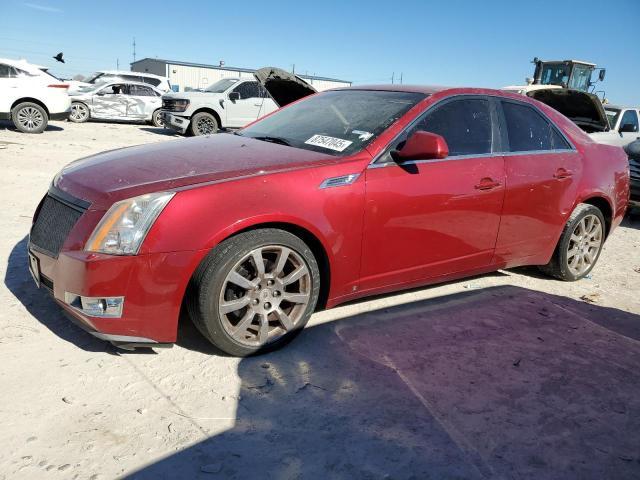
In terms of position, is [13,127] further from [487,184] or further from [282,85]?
[487,184]

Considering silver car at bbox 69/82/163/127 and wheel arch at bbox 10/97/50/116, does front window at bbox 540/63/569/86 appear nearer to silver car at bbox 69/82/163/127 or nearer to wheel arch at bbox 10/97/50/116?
silver car at bbox 69/82/163/127

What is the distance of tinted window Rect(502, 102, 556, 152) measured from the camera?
400 centimetres

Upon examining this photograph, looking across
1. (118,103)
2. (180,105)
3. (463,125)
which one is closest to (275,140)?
(463,125)

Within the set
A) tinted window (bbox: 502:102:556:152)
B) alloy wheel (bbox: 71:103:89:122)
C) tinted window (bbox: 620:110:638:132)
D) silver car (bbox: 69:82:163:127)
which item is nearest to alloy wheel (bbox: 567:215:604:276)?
tinted window (bbox: 502:102:556:152)

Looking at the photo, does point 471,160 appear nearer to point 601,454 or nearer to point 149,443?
point 601,454

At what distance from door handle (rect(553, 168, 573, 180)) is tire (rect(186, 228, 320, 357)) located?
2334 mm

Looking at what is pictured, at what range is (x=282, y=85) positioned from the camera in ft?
23.4

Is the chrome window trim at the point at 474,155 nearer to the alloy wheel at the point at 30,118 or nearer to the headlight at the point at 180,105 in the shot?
the headlight at the point at 180,105

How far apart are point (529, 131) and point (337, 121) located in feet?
5.36

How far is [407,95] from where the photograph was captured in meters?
3.70

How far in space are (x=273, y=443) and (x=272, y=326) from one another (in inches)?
35.7

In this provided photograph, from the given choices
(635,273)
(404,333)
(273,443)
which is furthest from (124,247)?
(635,273)

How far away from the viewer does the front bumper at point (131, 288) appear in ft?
8.32

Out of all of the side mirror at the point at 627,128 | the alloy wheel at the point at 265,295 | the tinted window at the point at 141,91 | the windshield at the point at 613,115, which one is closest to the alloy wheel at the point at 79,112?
Result: the tinted window at the point at 141,91
